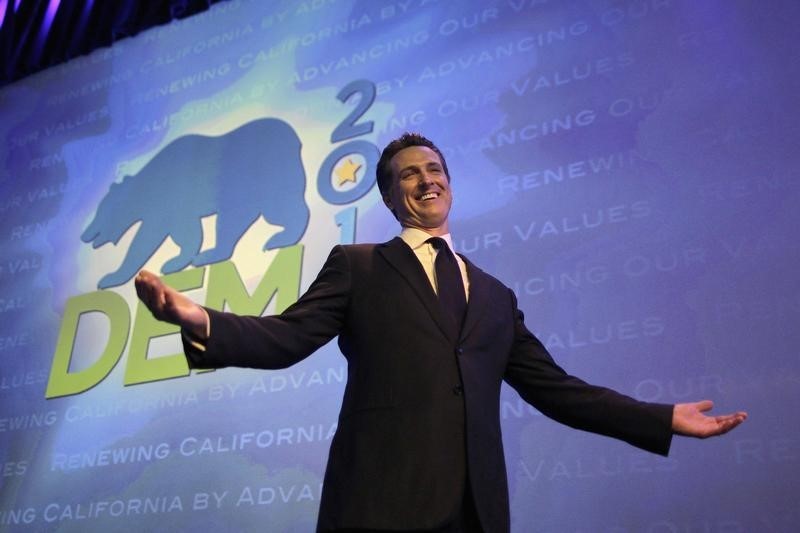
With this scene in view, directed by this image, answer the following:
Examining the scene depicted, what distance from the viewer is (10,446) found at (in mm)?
3205

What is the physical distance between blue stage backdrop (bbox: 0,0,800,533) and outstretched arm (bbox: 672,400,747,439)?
25.8 inches

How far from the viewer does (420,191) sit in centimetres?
158

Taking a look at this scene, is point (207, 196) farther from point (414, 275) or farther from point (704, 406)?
point (704, 406)

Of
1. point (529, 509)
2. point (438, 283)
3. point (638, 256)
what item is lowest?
point (529, 509)

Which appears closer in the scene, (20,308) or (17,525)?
(17,525)

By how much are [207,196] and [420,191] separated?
1897 mm

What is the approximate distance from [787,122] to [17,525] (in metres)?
2.93

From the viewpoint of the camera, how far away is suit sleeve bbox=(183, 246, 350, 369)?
1.20 meters

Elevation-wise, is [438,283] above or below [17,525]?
above

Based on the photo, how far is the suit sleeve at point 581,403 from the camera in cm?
144

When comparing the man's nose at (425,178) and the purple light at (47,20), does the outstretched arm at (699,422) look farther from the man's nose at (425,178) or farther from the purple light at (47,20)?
the purple light at (47,20)

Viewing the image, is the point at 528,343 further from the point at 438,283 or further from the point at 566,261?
the point at 566,261

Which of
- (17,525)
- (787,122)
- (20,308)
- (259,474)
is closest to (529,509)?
(259,474)

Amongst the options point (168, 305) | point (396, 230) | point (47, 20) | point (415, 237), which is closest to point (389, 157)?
point (415, 237)
